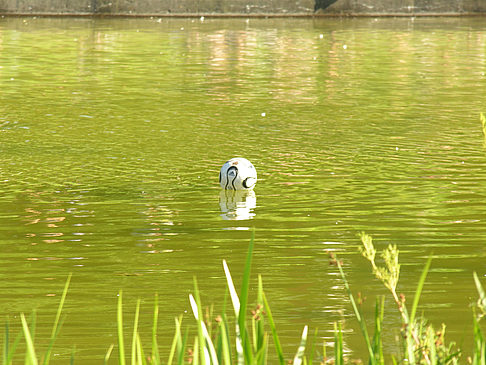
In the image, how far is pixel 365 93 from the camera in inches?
634

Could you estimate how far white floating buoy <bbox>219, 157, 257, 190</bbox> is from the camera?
8734 millimetres

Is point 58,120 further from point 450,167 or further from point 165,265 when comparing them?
point 165,265

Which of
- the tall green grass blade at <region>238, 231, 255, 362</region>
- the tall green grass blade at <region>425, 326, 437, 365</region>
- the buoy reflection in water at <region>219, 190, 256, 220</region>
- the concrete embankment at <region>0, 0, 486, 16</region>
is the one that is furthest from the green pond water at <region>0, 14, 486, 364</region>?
the concrete embankment at <region>0, 0, 486, 16</region>

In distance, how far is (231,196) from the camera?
8727 millimetres

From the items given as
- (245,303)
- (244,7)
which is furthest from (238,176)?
(244,7)

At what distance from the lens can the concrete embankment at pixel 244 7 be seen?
3794 centimetres

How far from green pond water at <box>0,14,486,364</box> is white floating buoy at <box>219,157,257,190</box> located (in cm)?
12

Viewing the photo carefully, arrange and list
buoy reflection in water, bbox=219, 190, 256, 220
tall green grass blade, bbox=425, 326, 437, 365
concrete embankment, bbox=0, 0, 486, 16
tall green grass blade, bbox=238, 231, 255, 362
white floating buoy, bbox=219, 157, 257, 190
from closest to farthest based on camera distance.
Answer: tall green grass blade, bbox=238, 231, 255, 362
tall green grass blade, bbox=425, 326, 437, 365
buoy reflection in water, bbox=219, 190, 256, 220
white floating buoy, bbox=219, 157, 257, 190
concrete embankment, bbox=0, 0, 486, 16

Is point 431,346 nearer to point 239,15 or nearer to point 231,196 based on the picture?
point 231,196

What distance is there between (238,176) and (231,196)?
0.68 ft

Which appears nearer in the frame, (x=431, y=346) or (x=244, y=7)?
(x=431, y=346)

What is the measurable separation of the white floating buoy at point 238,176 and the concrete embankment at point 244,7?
3041cm

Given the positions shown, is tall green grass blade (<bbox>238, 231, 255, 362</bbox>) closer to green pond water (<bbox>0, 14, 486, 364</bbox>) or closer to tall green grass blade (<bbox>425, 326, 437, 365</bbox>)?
tall green grass blade (<bbox>425, 326, 437, 365</bbox>)

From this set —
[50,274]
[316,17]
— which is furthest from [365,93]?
[316,17]
